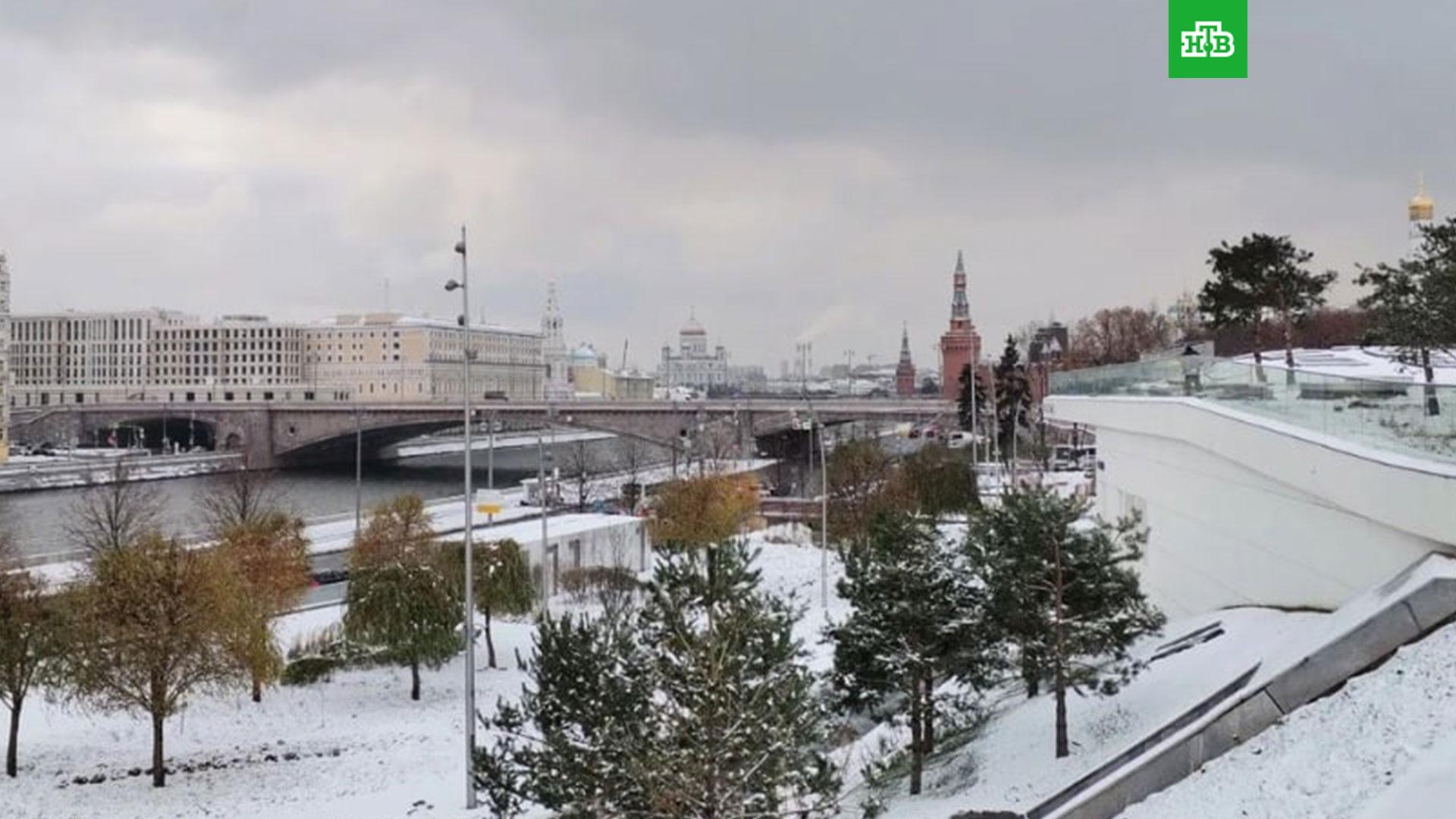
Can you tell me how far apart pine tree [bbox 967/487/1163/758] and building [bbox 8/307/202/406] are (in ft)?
497

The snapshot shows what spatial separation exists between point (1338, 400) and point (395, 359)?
142 meters

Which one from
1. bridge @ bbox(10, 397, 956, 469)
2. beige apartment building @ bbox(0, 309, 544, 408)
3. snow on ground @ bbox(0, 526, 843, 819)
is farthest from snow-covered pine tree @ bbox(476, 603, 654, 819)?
beige apartment building @ bbox(0, 309, 544, 408)

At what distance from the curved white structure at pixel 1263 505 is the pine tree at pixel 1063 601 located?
2044 millimetres

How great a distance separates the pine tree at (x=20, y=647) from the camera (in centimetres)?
1808

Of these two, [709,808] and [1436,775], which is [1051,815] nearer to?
[709,808]

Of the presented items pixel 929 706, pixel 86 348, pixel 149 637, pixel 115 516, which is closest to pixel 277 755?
pixel 149 637

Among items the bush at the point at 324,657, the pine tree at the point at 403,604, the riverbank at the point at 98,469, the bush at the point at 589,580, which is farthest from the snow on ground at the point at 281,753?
the riverbank at the point at 98,469

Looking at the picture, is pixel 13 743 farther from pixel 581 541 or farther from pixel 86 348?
pixel 86 348

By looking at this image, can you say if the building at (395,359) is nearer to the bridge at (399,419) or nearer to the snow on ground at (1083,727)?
the bridge at (399,419)

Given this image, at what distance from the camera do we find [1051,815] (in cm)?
1028

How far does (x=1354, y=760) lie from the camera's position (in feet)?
26.8

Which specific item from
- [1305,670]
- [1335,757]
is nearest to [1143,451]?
[1305,670]

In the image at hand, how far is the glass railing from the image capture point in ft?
37.3

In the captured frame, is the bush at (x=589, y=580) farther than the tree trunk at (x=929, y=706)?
Yes
